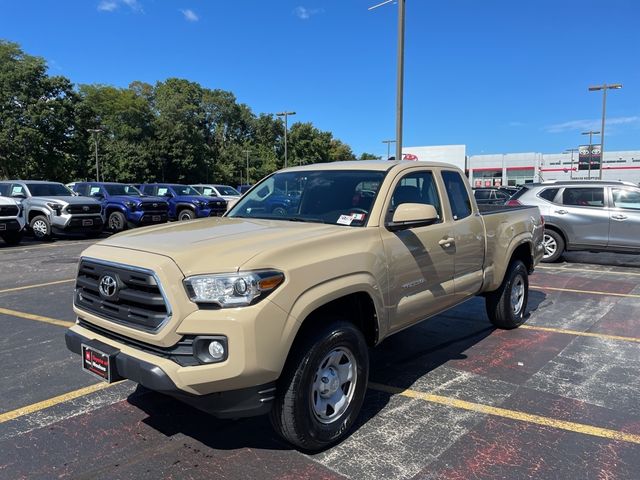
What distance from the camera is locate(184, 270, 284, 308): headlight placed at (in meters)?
2.68

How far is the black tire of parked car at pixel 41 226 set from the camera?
50.3ft

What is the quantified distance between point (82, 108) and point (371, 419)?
5289 centimetres

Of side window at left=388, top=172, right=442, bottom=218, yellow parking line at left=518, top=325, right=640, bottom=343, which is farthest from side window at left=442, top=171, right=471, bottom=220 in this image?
yellow parking line at left=518, top=325, right=640, bottom=343

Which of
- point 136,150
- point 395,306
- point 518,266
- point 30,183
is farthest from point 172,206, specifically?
point 136,150

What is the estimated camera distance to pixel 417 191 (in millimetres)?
4387

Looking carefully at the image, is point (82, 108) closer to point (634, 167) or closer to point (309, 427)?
point (309, 427)

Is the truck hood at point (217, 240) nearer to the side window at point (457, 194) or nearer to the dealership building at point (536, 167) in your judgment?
the side window at point (457, 194)

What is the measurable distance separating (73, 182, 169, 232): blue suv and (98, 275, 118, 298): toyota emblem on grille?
15488 millimetres

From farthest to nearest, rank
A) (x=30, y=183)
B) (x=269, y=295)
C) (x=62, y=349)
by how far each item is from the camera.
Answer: (x=30, y=183) < (x=62, y=349) < (x=269, y=295)

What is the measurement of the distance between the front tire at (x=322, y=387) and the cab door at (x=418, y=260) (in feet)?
1.65

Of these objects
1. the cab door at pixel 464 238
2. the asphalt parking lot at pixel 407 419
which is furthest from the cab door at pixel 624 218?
the cab door at pixel 464 238

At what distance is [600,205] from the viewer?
10.6 metres

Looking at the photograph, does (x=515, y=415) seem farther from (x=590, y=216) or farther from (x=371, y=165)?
(x=590, y=216)

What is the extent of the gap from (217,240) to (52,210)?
47.2ft
